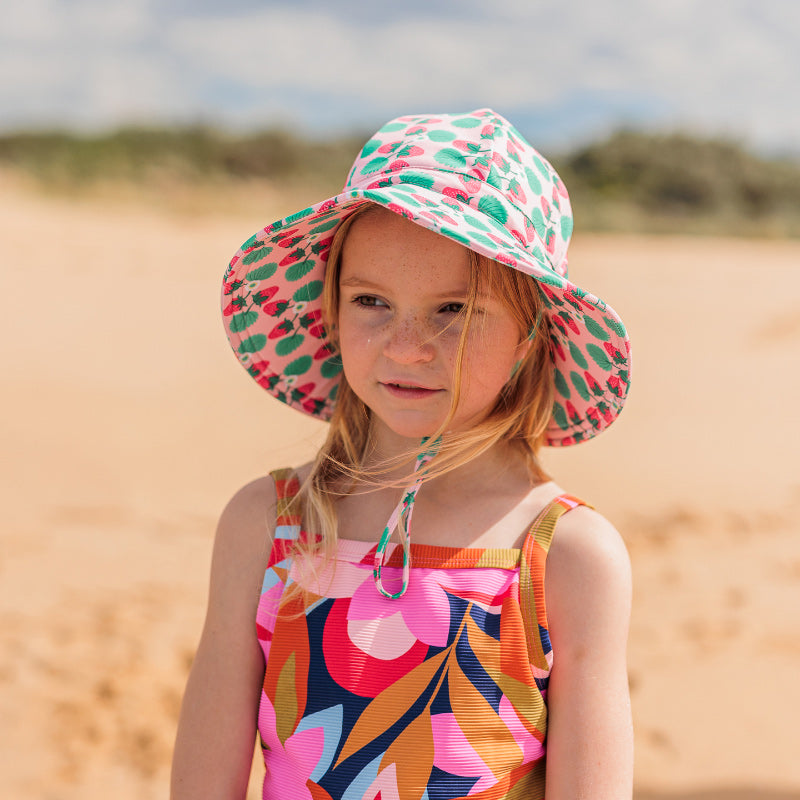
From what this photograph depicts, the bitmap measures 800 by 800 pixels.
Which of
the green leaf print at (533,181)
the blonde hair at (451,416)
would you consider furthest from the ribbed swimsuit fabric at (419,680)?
the green leaf print at (533,181)

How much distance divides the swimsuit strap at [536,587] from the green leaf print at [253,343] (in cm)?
71

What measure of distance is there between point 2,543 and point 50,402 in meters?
2.51

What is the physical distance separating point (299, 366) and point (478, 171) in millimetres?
629

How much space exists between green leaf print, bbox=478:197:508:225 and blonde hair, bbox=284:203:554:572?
0.07 m

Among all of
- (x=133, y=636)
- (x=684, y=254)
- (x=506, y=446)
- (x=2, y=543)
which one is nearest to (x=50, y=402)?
(x=2, y=543)

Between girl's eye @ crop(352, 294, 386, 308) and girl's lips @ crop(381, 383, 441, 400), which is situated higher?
Result: girl's eye @ crop(352, 294, 386, 308)

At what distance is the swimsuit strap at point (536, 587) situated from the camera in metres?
1.38

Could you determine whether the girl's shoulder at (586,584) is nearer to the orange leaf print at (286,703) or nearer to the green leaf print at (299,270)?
the orange leaf print at (286,703)

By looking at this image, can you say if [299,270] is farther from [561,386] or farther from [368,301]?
[561,386]

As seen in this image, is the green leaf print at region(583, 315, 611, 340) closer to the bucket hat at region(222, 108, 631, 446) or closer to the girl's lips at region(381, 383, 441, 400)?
the bucket hat at region(222, 108, 631, 446)

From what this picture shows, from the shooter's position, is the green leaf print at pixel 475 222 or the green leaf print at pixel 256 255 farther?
the green leaf print at pixel 256 255

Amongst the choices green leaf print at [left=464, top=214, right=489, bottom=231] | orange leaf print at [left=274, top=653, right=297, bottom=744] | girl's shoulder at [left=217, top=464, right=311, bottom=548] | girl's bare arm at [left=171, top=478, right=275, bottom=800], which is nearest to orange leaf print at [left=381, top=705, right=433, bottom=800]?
orange leaf print at [left=274, top=653, right=297, bottom=744]

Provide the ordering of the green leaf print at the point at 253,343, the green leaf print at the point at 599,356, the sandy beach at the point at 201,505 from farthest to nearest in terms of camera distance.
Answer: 1. the sandy beach at the point at 201,505
2. the green leaf print at the point at 253,343
3. the green leaf print at the point at 599,356

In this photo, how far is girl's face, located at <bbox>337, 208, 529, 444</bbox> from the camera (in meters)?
1.41
